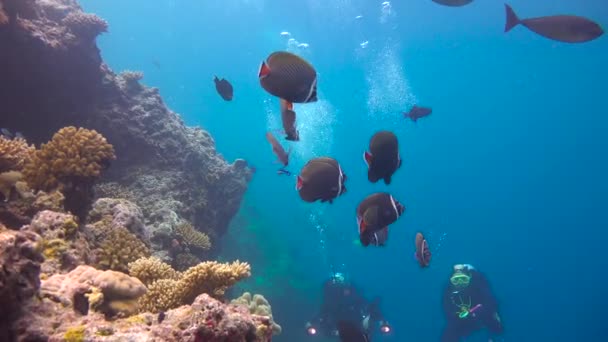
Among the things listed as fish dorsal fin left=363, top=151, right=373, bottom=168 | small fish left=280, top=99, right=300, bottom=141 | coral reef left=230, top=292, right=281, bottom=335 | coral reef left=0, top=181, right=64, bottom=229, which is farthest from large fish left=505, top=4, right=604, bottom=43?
coral reef left=0, top=181, right=64, bottom=229

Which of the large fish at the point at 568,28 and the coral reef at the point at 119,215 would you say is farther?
the coral reef at the point at 119,215

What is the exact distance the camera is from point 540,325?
251 ft

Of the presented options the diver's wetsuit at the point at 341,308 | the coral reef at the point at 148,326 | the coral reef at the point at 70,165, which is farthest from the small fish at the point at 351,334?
Result: the diver's wetsuit at the point at 341,308

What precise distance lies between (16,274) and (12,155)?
125 inches

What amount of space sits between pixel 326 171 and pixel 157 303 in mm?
1994

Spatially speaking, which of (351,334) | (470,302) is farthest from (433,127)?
(351,334)

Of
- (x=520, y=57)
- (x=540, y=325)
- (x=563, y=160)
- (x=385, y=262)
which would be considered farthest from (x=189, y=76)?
(x=540, y=325)

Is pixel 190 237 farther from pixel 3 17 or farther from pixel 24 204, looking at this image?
pixel 3 17

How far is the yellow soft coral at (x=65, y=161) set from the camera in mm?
4527

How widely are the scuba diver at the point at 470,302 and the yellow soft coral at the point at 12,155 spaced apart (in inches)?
570

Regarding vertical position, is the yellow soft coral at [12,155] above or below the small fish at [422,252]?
above

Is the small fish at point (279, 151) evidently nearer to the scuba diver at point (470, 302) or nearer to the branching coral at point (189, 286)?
the branching coral at point (189, 286)

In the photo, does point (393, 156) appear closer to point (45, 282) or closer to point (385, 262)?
point (45, 282)

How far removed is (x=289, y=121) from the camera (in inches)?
147
